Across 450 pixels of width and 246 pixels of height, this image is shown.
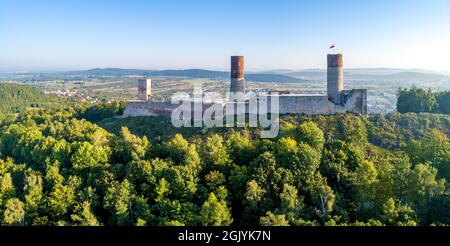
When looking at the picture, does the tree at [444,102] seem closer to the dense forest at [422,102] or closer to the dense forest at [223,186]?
the dense forest at [422,102]

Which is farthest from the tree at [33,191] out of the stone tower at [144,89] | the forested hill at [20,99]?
the forested hill at [20,99]

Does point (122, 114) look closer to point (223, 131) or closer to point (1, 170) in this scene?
point (223, 131)

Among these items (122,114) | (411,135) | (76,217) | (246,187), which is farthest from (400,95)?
(76,217)

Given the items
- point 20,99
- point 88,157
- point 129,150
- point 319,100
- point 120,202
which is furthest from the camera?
point 20,99

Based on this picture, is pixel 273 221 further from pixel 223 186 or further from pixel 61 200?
pixel 61 200

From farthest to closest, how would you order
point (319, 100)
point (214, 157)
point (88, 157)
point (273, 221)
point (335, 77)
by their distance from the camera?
point (335, 77)
point (319, 100)
point (88, 157)
point (214, 157)
point (273, 221)

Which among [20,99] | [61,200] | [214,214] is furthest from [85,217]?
[20,99]
